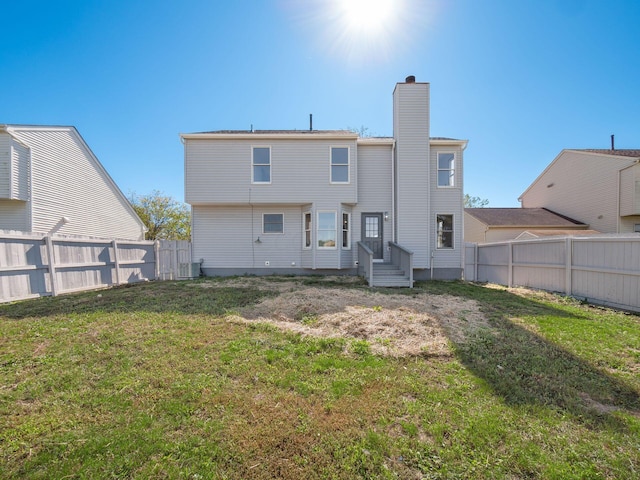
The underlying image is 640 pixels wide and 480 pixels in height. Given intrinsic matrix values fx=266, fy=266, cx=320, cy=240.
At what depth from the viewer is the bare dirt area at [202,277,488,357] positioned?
4.19 metres

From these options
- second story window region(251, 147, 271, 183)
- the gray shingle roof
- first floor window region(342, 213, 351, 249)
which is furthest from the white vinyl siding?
the gray shingle roof

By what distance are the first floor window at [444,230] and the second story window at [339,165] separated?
4709 millimetres

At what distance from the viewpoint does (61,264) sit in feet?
25.7

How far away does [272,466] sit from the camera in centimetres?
193

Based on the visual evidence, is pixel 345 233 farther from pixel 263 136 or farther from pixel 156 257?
pixel 156 257

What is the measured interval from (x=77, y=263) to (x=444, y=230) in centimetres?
1393

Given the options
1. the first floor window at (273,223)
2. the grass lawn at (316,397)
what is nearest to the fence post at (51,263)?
the grass lawn at (316,397)

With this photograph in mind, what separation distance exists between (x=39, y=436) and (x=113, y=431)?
56 cm

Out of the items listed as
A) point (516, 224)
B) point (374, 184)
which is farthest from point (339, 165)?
point (516, 224)

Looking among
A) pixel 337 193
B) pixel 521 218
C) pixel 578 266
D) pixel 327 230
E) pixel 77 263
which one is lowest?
pixel 578 266

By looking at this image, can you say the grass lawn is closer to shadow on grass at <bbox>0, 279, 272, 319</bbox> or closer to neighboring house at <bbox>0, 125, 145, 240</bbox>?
shadow on grass at <bbox>0, 279, 272, 319</bbox>

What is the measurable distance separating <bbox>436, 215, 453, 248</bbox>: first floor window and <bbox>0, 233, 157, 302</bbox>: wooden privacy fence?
13.1m

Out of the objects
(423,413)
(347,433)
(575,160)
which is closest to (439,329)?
(423,413)

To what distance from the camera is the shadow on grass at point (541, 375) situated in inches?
106
